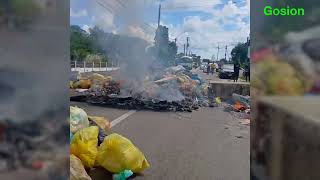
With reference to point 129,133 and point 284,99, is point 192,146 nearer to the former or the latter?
point 129,133

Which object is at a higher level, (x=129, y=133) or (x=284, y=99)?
(x=284, y=99)

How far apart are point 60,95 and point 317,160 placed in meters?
1.20

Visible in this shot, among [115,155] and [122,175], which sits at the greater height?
[115,155]

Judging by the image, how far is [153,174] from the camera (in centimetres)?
361

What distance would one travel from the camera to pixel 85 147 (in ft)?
10.1

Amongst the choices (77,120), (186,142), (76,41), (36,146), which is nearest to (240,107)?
(186,142)

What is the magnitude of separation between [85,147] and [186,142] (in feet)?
7.69

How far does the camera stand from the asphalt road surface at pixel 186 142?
3726 millimetres

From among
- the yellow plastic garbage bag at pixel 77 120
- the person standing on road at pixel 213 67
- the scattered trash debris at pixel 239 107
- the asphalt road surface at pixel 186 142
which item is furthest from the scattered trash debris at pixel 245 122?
the person standing on road at pixel 213 67

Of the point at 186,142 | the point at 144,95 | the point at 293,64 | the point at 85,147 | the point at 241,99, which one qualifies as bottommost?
the point at 186,142

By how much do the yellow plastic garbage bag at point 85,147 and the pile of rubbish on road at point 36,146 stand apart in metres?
1.23

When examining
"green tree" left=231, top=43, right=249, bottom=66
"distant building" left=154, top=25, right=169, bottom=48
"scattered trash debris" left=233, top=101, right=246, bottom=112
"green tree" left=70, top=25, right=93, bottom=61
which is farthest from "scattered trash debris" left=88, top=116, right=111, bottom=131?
"scattered trash debris" left=233, top=101, right=246, bottom=112

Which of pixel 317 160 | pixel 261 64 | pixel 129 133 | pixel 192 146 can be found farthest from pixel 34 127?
pixel 129 133

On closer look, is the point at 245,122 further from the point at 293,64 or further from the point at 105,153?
the point at 293,64
